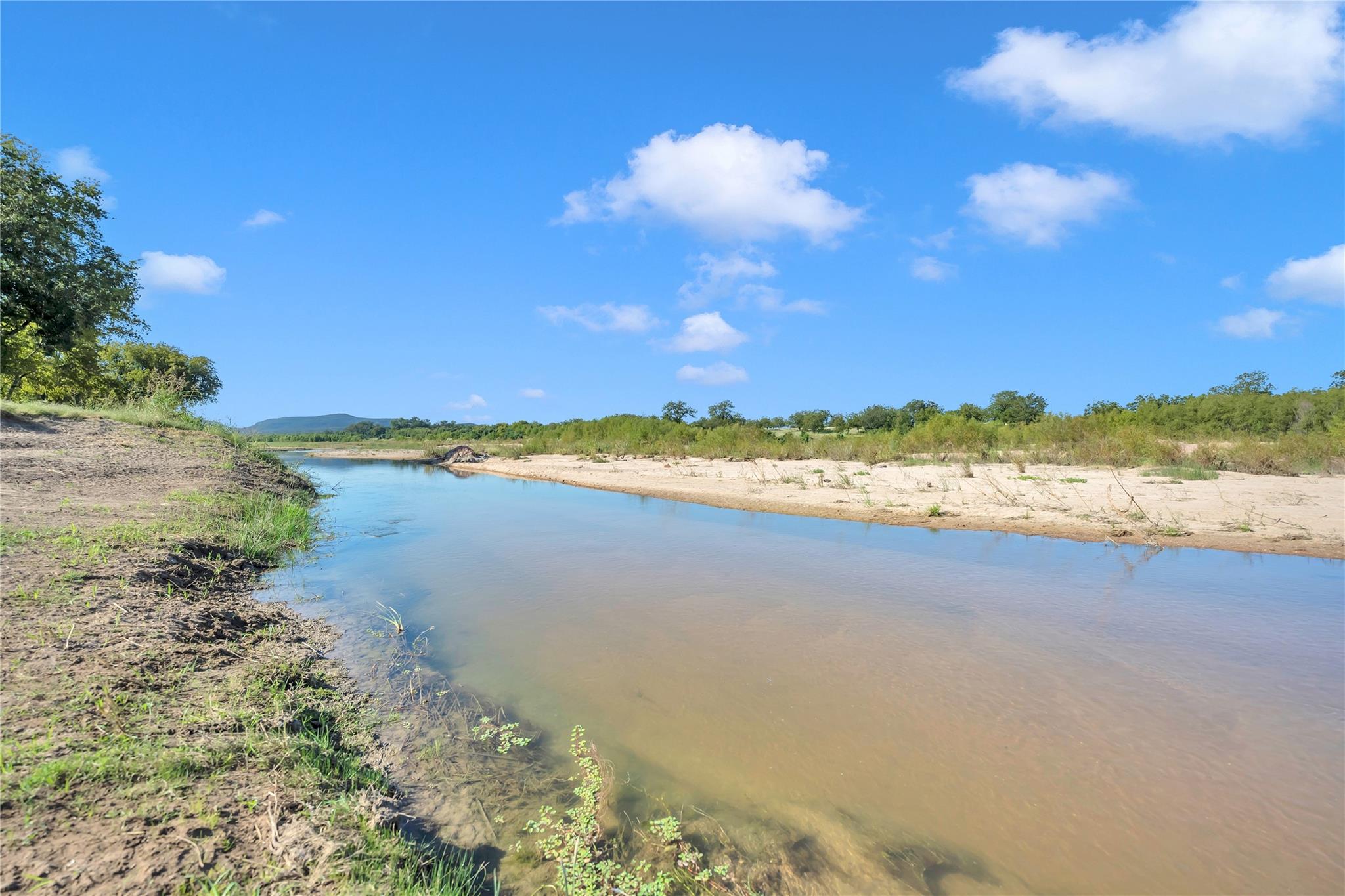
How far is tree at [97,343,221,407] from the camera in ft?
99.7

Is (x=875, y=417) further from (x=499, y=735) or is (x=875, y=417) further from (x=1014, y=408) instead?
(x=499, y=735)

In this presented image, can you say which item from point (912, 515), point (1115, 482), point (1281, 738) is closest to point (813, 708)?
point (1281, 738)

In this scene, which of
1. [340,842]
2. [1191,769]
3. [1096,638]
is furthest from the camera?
[1096,638]

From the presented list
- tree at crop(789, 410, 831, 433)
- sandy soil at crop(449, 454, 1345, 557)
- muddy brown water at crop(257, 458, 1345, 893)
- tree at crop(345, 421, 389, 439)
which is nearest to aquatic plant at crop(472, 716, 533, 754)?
muddy brown water at crop(257, 458, 1345, 893)

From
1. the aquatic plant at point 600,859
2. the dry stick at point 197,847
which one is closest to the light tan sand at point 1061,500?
the aquatic plant at point 600,859

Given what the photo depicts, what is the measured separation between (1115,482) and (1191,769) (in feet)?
52.4

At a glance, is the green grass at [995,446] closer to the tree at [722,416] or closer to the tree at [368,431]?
the tree at [722,416]

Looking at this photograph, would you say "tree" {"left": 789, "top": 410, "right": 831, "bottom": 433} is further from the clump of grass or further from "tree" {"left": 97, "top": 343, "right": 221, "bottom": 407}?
"tree" {"left": 97, "top": 343, "right": 221, "bottom": 407}

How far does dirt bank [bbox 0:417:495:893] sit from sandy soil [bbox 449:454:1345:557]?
1243 cm

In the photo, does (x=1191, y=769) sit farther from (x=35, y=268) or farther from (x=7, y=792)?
(x=35, y=268)

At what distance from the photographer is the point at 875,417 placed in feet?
152

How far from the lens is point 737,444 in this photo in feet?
112

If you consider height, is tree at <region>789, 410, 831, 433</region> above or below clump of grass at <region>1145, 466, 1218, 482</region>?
above

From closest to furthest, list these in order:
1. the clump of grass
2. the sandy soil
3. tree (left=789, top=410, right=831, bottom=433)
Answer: the sandy soil < the clump of grass < tree (left=789, top=410, right=831, bottom=433)
